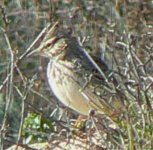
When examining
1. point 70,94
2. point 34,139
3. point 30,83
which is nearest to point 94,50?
point 70,94

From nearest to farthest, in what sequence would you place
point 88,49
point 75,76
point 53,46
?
point 75,76, point 53,46, point 88,49

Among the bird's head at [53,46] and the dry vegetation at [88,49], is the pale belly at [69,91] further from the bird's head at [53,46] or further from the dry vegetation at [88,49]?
the bird's head at [53,46]

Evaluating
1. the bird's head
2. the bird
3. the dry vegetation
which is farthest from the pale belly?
the bird's head

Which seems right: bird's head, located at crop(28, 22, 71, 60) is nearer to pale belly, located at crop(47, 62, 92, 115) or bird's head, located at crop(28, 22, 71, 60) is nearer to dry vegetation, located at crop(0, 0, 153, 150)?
dry vegetation, located at crop(0, 0, 153, 150)

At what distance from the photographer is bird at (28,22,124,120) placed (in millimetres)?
6656

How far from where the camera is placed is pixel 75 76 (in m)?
7.26

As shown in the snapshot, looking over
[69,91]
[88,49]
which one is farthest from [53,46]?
[88,49]

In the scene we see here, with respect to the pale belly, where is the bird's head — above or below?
above

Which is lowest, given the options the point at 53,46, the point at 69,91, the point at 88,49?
the point at 88,49

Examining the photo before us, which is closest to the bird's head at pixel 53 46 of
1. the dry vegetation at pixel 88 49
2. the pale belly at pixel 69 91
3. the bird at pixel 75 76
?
the bird at pixel 75 76

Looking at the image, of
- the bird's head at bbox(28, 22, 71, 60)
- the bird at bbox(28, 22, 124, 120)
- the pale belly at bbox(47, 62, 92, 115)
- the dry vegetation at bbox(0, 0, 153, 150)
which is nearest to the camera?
the dry vegetation at bbox(0, 0, 153, 150)

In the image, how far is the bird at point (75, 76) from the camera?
666 centimetres

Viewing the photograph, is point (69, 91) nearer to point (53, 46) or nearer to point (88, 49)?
point (53, 46)

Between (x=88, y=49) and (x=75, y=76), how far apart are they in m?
1.93
